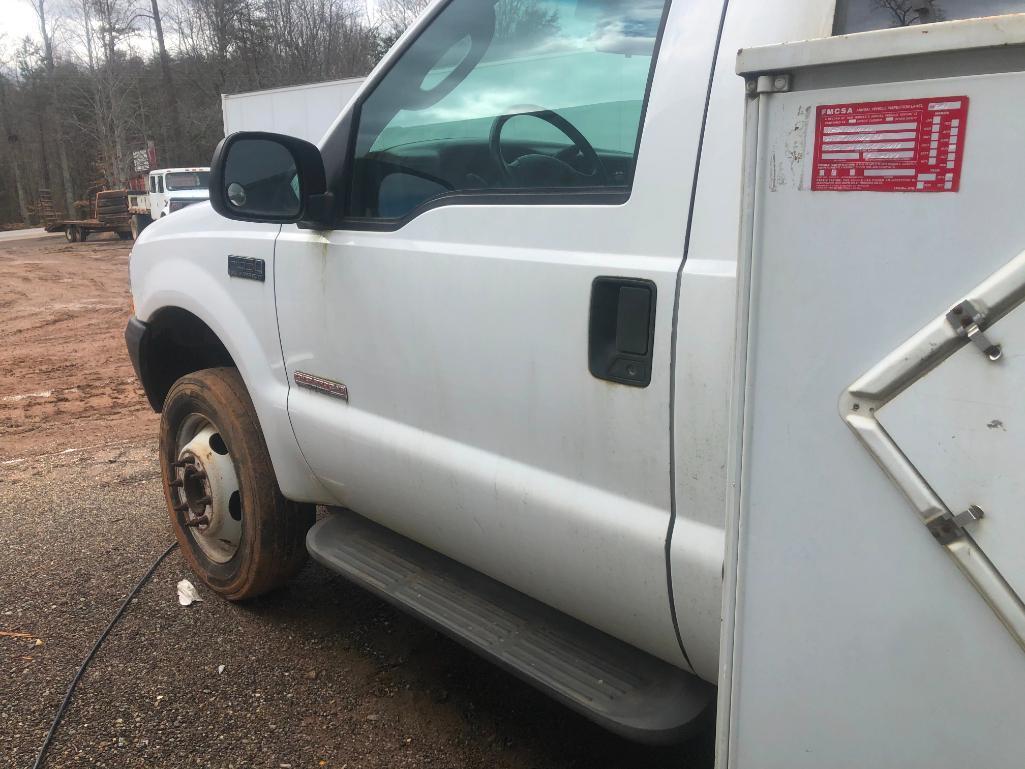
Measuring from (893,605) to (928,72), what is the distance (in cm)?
72

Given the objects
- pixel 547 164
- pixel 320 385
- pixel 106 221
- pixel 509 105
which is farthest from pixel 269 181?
pixel 106 221

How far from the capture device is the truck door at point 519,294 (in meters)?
1.80

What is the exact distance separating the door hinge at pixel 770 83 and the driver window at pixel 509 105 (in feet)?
1.81

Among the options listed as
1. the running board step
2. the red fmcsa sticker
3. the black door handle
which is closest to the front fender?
the running board step

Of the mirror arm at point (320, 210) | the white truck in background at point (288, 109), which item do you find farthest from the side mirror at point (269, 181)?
the white truck in background at point (288, 109)

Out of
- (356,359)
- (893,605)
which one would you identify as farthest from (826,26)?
(356,359)

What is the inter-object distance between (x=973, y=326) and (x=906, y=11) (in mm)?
669

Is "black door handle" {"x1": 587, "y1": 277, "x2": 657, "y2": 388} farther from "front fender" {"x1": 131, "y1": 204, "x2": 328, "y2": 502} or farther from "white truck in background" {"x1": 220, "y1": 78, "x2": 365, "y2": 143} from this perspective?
"white truck in background" {"x1": 220, "y1": 78, "x2": 365, "y2": 143}

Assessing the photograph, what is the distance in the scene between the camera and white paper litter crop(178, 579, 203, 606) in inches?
141

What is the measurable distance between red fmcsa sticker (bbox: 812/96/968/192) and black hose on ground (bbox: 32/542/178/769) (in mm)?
2721

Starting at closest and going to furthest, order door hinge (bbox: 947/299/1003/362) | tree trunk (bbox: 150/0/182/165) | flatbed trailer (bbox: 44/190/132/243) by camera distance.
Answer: door hinge (bbox: 947/299/1003/362) → flatbed trailer (bbox: 44/190/132/243) → tree trunk (bbox: 150/0/182/165)

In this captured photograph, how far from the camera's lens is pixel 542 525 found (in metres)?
2.07

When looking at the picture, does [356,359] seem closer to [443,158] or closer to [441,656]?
[443,158]

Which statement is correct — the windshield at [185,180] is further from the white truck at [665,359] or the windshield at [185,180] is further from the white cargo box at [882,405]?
the white cargo box at [882,405]
